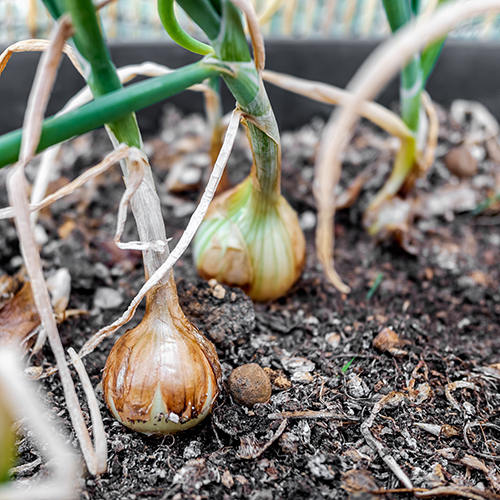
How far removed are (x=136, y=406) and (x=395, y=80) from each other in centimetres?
99

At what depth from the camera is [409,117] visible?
0.82 m

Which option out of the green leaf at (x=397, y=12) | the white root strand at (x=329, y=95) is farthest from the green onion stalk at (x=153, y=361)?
the green leaf at (x=397, y=12)

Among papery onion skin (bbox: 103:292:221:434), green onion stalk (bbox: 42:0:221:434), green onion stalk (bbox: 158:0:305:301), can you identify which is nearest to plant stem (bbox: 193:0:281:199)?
green onion stalk (bbox: 158:0:305:301)

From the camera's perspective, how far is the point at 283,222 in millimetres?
652

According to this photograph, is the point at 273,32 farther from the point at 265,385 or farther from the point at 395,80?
the point at 265,385

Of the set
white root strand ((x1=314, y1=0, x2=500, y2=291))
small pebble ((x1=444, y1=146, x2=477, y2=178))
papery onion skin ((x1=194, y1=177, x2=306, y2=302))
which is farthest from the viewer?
small pebble ((x1=444, y1=146, x2=477, y2=178))

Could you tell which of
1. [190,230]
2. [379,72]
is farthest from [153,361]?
[379,72]

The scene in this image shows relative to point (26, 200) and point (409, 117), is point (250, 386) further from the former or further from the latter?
point (409, 117)

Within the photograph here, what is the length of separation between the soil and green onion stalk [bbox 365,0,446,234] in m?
0.06

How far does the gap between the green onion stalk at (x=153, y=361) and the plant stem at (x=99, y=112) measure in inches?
1.5

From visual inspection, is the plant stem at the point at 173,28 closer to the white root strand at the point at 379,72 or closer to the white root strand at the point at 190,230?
the white root strand at the point at 190,230

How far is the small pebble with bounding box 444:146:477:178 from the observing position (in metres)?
0.98

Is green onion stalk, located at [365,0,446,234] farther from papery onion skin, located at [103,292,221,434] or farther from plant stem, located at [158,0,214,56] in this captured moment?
papery onion skin, located at [103,292,221,434]

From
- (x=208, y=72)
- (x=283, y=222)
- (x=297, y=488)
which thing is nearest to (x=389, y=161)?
(x=283, y=222)
